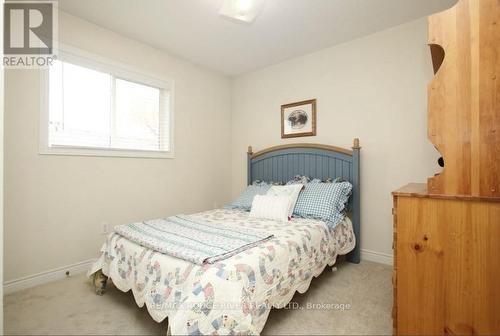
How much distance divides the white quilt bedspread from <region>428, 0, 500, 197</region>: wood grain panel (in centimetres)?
99

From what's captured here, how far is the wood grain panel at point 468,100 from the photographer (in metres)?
1.13

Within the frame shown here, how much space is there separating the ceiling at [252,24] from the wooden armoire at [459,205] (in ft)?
4.01

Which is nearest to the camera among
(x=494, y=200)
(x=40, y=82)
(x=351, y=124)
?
(x=494, y=200)

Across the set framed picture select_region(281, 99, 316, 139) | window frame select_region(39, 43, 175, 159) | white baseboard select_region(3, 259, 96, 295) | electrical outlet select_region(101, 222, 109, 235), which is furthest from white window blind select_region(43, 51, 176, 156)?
framed picture select_region(281, 99, 316, 139)

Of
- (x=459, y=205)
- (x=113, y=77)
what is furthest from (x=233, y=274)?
(x=113, y=77)

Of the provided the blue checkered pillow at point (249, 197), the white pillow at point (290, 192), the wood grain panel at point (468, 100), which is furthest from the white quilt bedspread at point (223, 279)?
the wood grain panel at point (468, 100)

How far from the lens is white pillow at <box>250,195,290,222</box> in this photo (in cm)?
240

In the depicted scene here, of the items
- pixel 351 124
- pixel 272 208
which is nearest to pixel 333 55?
pixel 351 124

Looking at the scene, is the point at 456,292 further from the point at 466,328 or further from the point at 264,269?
the point at 264,269

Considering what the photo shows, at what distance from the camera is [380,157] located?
2.64 meters

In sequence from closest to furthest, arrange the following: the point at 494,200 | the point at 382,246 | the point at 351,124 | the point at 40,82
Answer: the point at 494,200
the point at 40,82
the point at 382,246
the point at 351,124

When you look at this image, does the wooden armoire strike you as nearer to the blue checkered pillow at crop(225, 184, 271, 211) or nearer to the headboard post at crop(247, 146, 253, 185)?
the blue checkered pillow at crop(225, 184, 271, 211)

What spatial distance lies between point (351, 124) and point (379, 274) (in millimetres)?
1606

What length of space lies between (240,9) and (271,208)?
1768 millimetres
